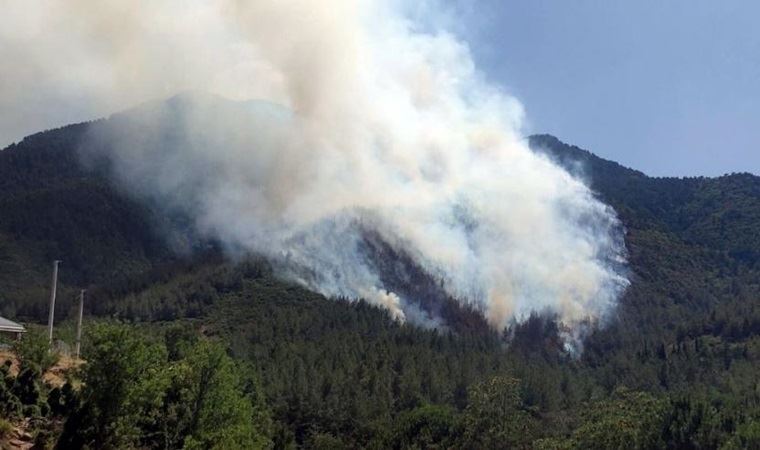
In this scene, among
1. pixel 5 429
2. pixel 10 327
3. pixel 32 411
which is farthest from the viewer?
pixel 10 327

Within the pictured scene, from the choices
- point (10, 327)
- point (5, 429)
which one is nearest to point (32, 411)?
point (5, 429)

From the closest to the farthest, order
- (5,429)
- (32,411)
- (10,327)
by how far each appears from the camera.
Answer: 1. (5,429)
2. (32,411)
3. (10,327)

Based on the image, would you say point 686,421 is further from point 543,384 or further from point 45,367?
point 45,367

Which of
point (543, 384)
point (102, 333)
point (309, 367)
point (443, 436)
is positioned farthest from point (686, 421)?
point (102, 333)

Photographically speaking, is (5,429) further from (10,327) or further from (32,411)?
(10,327)

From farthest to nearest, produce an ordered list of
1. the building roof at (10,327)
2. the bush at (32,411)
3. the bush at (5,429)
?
the building roof at (10,327) < the bush at (32,411) < the bush at (5,429)

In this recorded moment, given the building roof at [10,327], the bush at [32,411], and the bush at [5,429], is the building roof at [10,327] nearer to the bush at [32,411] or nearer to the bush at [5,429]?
the bush at [32,411]

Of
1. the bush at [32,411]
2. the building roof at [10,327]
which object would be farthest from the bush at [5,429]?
the building roof at [10,327]

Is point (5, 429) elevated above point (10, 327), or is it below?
below

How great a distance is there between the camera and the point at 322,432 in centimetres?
14875

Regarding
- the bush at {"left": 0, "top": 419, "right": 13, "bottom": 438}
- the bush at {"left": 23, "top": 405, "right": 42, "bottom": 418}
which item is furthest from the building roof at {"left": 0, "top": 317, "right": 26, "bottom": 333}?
the bush at {"left": 0, "top": 419, "right": 13, "bottom": 438}

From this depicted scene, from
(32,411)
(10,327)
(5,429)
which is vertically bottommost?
(5,429)

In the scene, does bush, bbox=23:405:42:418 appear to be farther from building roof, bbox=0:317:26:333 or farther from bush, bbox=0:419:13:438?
building roof, bbox=0:317:26:333

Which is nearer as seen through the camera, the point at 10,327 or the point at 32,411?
the point at 32,411
